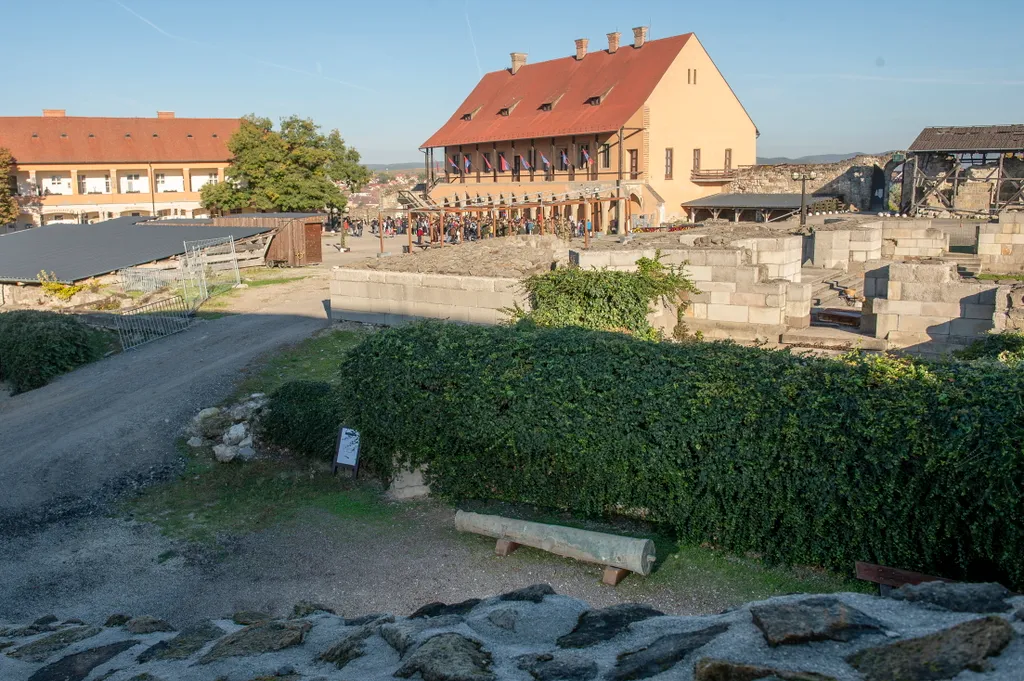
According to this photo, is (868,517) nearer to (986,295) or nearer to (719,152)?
(986,295)

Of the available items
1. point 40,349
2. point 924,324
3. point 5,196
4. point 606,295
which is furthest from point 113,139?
point 924,324

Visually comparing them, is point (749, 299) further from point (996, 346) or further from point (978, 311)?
point (996, 346)

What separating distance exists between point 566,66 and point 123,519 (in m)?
49.8

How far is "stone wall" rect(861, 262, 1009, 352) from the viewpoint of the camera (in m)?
14.1

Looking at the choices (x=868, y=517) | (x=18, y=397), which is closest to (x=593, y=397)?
(x=868, y=517)

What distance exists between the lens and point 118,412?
52.4 feet

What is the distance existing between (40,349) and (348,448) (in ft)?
39.7

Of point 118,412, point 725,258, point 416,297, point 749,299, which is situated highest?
point 725,258

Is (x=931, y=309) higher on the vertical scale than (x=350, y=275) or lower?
lower

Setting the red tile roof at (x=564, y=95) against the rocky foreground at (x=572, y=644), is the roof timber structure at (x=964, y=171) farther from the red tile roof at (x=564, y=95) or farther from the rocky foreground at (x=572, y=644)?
the rocky foreground at (x=572, y=644)

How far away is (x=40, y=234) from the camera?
38.3 meters

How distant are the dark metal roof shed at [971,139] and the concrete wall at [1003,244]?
63.3 ft

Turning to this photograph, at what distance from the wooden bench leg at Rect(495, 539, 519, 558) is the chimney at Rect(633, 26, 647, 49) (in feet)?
157

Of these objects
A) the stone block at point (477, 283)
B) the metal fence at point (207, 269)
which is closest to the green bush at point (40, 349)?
the metal fence at point (207, 269)
